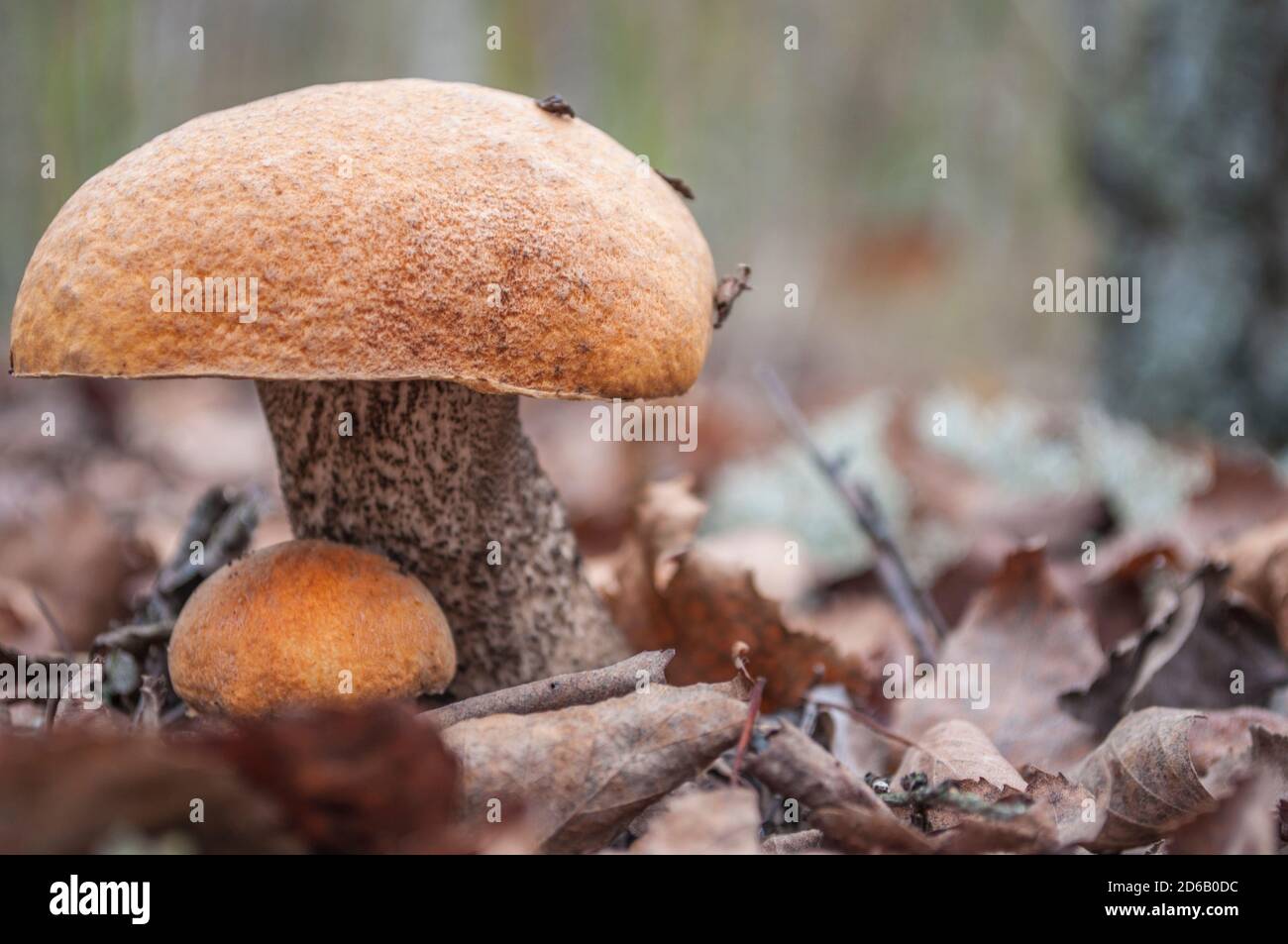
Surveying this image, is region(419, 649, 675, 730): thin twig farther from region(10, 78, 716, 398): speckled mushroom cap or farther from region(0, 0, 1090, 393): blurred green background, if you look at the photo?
region(0, 0, 1090, 393): blurred green background

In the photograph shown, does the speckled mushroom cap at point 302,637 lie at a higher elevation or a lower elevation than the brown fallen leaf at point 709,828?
higher

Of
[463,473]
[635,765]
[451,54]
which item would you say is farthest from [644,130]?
[635,765]

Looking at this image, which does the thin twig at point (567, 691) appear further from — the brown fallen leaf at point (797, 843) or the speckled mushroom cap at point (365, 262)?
the speckled mushroom cap at point (365, 262)

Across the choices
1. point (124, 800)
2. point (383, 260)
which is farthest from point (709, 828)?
point (383, 260)

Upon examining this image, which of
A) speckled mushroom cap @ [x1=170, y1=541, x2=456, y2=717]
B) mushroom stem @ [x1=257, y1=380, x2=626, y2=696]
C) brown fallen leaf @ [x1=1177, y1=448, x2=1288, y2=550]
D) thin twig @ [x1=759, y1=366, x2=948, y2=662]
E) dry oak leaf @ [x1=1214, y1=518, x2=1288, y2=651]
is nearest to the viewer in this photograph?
speckled mushroom cap @ [x1=170, y1=541, x2=456, y2=717]

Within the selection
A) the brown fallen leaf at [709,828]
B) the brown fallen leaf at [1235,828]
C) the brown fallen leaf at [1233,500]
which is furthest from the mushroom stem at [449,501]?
the brown fallen leaf at [1233,500]

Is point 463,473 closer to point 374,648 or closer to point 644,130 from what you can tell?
point 374,648

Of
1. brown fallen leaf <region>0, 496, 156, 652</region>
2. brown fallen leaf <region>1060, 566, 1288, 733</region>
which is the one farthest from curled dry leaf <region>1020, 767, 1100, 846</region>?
brown fallen leaf <region>0, 496, 156, 652</region>
